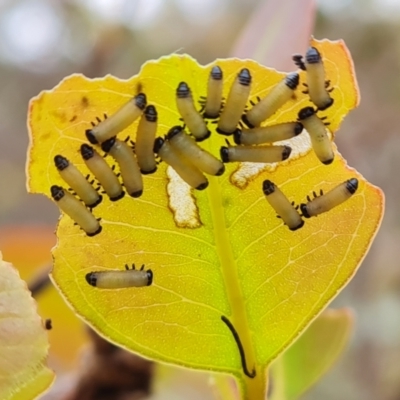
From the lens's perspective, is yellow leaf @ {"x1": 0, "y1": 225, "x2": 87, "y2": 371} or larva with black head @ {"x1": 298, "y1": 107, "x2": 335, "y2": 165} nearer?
larva with black head @ {"x1": 298, "y1": 107, "x2": 335, "y2": 165}

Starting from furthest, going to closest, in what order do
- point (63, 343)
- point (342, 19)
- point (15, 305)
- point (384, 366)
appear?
point (342, 19), point (384, 366), point (63, 343), point (15, 305)

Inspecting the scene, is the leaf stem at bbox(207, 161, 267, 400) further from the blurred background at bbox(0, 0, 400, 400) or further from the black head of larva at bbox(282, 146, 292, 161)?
the blurred background at bbox(0, 0, 400, 400)

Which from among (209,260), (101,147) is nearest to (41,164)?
(101,147)

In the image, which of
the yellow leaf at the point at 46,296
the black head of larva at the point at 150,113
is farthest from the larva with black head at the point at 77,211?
the yellow leaf at the point at 46,296

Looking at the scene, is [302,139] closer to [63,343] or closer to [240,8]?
[63,343]

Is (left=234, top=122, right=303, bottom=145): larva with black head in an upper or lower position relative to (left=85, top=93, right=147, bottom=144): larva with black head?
lower

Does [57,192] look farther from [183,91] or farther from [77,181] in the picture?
[183,91]

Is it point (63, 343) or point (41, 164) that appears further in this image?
point (63, 343)

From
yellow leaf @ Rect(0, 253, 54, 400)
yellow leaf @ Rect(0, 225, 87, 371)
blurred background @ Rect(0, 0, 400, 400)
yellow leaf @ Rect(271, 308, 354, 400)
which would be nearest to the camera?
yellow leaf @ Rect(0, 253, 54, 400)

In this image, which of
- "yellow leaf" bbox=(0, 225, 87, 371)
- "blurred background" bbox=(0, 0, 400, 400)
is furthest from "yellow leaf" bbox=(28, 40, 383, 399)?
"blurred background" bbox=(0, 0, 400, 400)
